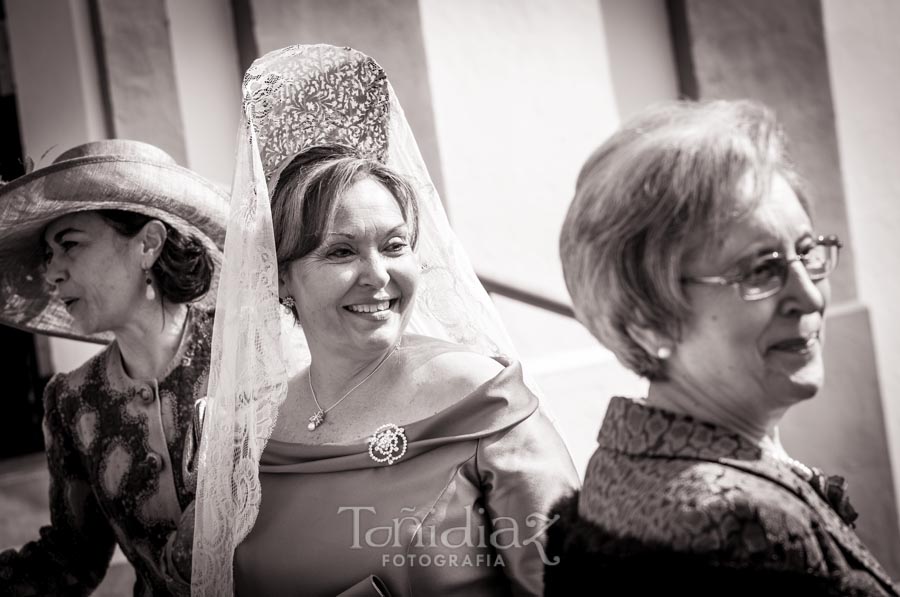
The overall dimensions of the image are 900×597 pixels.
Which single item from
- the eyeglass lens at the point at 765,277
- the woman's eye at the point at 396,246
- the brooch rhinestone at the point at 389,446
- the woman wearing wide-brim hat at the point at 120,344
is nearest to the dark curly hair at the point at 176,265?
the woman wearing wide-brim hat at the point at 120,344

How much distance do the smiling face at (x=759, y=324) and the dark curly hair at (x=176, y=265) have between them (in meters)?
1.88

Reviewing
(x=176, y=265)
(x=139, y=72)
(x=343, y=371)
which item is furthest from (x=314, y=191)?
(x=139, y=72)

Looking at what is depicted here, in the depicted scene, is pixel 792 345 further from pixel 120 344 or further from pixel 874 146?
pixel 874 146

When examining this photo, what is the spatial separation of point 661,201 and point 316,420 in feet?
4.15

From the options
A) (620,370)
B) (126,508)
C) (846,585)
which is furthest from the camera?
(620,370)

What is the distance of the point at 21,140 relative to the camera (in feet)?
14.5

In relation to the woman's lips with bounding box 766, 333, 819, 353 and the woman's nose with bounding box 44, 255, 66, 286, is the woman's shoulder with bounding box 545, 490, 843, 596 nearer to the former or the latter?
the woman's lips with bounding box 766, 333, 819, 353

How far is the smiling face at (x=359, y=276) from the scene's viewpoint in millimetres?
2475

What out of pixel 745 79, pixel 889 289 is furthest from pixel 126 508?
pixel 889 289

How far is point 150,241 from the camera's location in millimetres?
3016

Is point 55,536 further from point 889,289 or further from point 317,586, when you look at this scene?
point 889,289

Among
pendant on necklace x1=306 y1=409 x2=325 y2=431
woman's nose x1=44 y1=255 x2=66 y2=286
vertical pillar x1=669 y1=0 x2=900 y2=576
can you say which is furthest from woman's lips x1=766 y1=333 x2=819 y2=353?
vertical pillar x1=669 y1=0 x2=900 y2=576

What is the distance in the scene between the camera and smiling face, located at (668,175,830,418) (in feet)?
5.26

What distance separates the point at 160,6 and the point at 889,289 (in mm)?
4245
